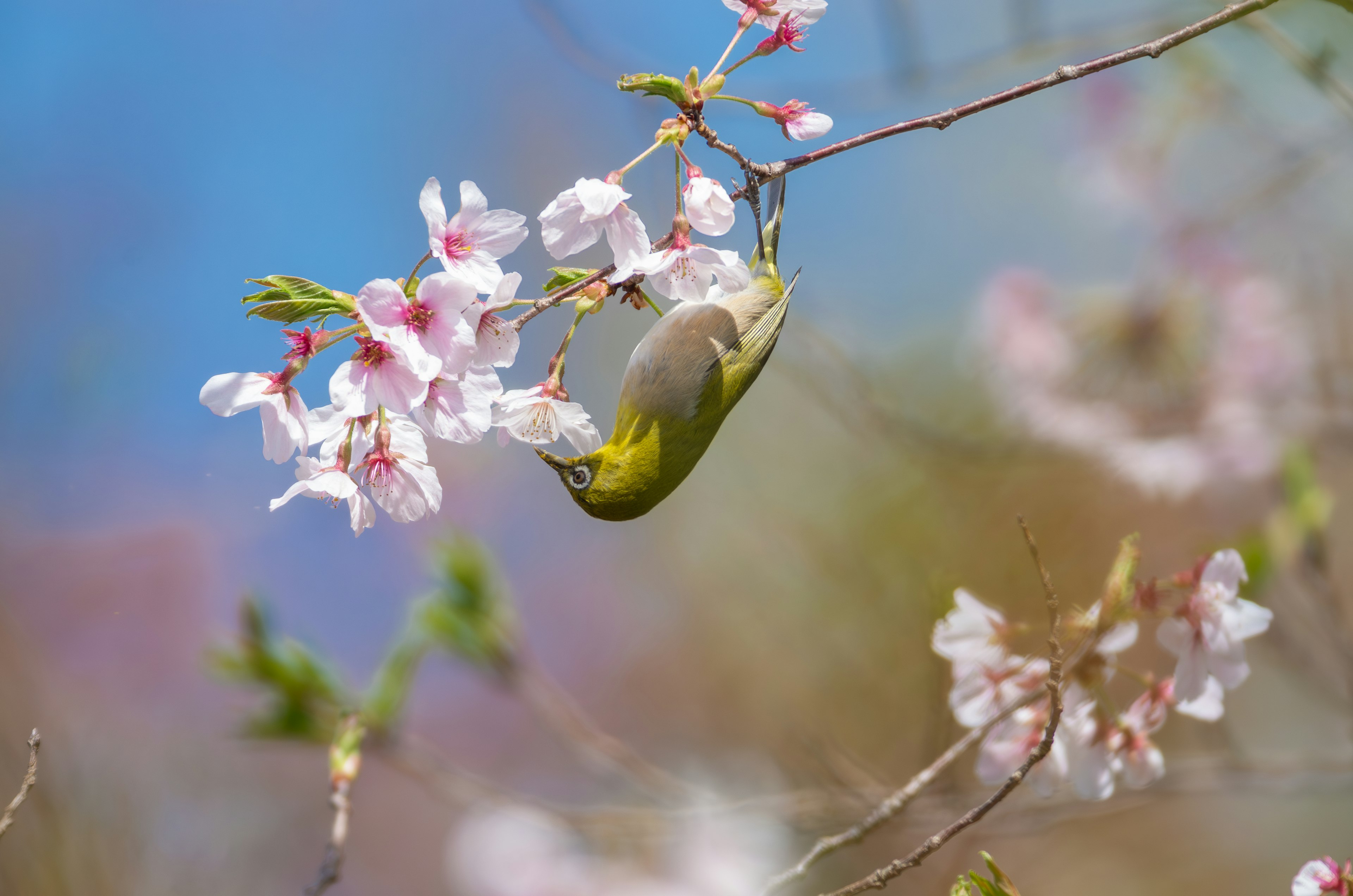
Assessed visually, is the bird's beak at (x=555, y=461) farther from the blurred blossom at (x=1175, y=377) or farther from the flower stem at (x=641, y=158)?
the blurred blossom at (x=1175, y=377)

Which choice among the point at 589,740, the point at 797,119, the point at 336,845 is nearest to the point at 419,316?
the point at 797,119

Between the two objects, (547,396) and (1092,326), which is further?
(1092,326)

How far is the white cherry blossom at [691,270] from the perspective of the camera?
1.47ft

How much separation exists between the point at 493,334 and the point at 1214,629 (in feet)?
1.64

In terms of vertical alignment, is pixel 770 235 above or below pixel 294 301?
above

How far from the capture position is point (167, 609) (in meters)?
2.21

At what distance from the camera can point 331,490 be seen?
42cm

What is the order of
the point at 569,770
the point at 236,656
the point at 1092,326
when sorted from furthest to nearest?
1. the point at 569,770
2. the point at 1092,326
3. the point at 236,656

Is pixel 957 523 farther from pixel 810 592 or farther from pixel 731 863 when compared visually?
pixel 731 863

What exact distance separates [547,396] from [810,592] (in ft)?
6.74

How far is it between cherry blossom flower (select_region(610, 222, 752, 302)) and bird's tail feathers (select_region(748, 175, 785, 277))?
17cm

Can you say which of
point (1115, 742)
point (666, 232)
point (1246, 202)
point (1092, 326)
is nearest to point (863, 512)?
point (1092, 326)

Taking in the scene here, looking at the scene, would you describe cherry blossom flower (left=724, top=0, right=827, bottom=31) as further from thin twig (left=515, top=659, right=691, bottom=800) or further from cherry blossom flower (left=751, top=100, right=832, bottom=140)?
thin twig (left=515, top=659, right=691, bottom=800)

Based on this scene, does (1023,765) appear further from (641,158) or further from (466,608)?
(466,608)
